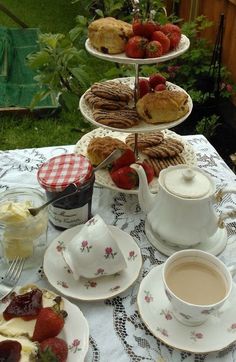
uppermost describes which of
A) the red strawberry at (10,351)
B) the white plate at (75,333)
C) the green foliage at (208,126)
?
the red strawberry at (10,351)

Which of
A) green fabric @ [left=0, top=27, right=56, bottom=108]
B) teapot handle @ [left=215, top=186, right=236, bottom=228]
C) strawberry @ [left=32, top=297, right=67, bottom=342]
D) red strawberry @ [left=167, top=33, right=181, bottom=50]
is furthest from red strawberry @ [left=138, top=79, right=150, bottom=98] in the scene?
green fabric @ [left=0, top=27, right=56, bottom=108]

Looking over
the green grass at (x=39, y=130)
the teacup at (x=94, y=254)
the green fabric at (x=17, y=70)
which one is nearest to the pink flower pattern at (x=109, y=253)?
the teacup at (x=94, y=254)

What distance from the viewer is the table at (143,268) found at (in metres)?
0.74

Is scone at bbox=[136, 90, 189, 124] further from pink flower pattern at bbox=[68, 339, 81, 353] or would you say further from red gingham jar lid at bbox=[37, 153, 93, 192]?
pink flower pattern at bbox=[68, 339, 81, 353]

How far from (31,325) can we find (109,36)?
0.59 meters

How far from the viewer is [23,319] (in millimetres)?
738

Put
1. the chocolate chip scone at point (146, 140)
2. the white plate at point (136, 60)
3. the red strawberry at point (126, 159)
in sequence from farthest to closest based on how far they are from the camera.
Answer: the chocolate chip scone at point (146, 140) < the red strawberry at point (126, 159) < the white plate at point (136, 60)

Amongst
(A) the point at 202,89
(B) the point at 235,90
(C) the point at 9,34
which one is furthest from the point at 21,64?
(B) the point at 235,90

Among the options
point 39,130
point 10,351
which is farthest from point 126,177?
point 39,130

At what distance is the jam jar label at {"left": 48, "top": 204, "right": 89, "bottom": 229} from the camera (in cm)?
96

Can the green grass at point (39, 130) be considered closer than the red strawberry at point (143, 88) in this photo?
No

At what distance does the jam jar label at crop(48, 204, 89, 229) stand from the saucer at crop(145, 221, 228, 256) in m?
0.15

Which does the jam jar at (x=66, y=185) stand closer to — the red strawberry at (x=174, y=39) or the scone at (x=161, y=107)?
the scone at (x=161, y=107)

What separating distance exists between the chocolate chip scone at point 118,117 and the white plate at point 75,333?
1.36ft
